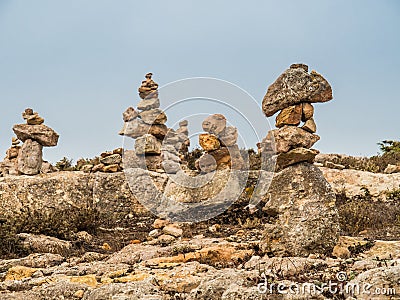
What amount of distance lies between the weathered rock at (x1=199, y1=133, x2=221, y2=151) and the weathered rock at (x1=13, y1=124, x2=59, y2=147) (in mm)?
4537

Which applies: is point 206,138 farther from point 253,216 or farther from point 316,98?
point 316,98

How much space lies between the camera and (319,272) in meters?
5.41

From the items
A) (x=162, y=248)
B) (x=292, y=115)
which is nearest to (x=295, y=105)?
(x=292, y=115)

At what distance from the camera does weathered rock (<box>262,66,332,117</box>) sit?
823cm

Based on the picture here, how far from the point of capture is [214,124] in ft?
46.5

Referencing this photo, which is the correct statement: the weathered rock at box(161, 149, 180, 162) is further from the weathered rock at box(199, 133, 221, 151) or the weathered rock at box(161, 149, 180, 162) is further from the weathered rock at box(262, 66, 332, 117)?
the weathered rock at box(262, 66, 332, 117)

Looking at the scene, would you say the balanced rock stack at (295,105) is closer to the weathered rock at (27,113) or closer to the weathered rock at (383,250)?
the weathered rock at (383,250)

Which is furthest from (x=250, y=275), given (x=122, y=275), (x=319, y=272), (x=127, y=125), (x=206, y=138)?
(x=127, y=125)

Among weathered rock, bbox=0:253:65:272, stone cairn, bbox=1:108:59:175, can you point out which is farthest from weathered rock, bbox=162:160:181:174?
weathered rock, bbox=0:253:65:272

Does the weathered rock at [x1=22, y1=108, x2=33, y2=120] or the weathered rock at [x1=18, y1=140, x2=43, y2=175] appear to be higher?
the weathered rock at [x1=22, y1=108, x2=33, y2=120]

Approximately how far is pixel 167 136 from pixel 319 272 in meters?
12.1

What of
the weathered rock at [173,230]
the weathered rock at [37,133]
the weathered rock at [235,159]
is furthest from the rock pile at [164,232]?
the weathered rock at [37,133]

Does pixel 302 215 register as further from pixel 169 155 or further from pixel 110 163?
pixel 169 155

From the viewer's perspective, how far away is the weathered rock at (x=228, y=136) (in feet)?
46.8
